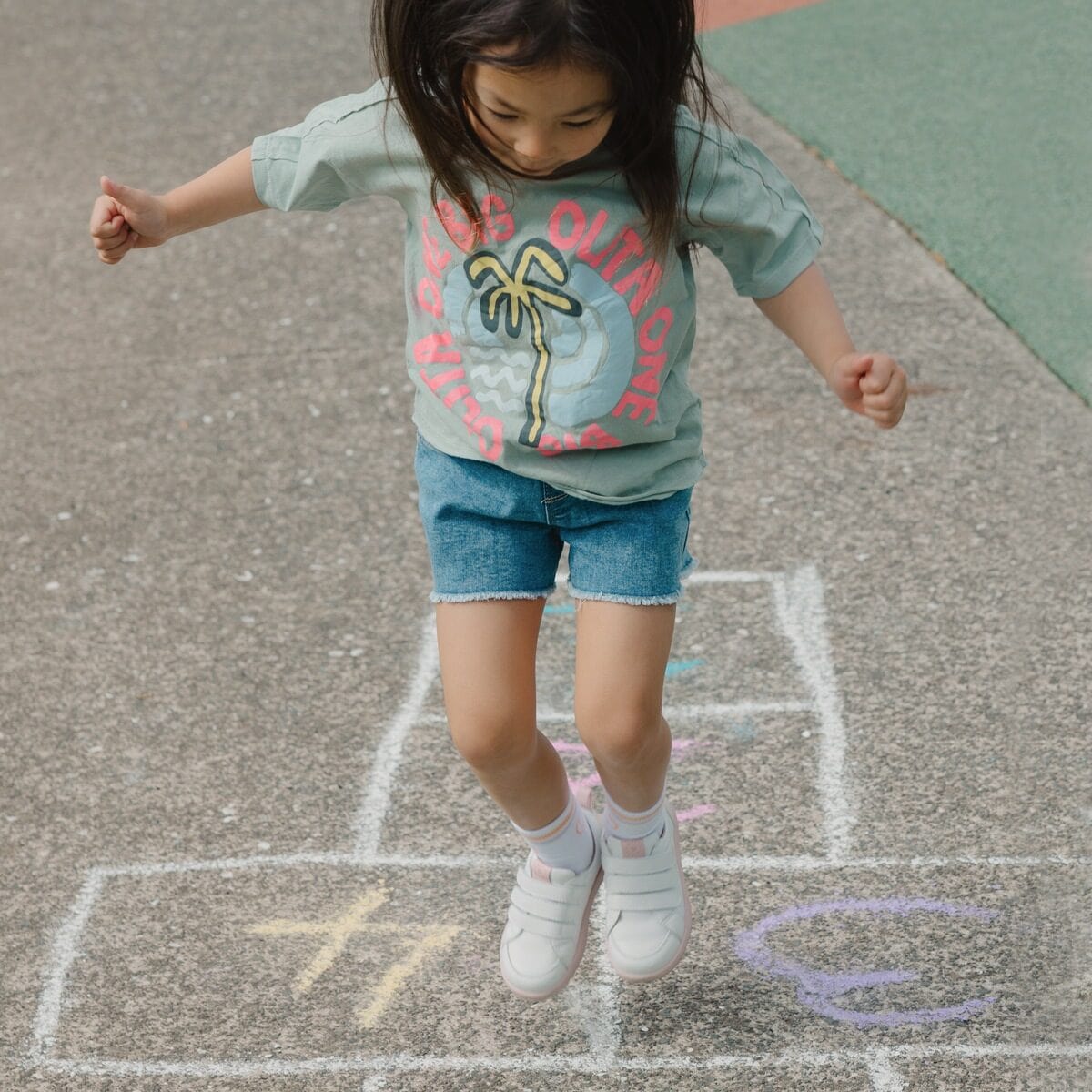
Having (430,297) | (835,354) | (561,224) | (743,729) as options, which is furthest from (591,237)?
(743,729)

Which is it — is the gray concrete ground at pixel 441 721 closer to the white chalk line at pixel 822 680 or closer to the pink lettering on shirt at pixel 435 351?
the white chalk line at pixel 822 680

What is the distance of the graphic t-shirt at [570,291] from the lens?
206 centimetres

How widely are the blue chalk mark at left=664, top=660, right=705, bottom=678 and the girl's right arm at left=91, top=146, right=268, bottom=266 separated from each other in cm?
137

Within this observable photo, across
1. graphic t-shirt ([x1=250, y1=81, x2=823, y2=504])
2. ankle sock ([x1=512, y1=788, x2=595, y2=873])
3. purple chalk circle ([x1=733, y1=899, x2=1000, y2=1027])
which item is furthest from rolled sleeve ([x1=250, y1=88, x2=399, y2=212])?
purple chalk circle ([x1=733, y1=899, x2=1000, y2=1027])

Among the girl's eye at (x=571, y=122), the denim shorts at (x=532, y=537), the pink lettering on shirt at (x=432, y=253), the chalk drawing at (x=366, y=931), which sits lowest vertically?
the chalk drawing at (x=366, y=931)

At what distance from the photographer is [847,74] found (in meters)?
6.09

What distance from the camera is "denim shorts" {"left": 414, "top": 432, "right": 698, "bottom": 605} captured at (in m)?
2.19

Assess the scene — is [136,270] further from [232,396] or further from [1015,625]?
[1015,625]

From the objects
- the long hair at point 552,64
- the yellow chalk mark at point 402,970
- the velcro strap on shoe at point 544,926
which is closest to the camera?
the long hair at point 552,64

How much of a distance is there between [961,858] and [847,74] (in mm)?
4160

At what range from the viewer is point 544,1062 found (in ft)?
7.62

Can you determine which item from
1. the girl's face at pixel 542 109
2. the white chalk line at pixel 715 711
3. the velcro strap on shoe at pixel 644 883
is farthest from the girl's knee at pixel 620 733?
the white chalk line at pixel 715 711

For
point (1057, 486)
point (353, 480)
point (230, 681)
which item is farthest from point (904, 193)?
point (230, 681)

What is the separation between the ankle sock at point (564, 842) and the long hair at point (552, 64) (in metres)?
0.85
